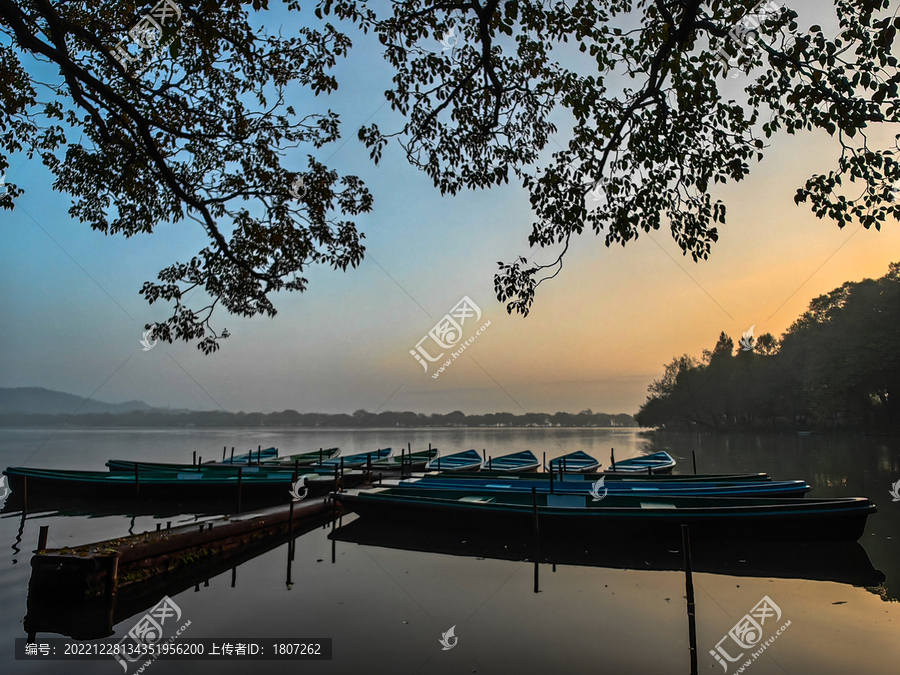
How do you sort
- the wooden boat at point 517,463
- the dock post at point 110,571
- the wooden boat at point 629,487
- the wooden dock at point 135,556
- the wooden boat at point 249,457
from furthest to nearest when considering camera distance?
the wooden boat at point 249,457 < the wooden boat at point 517,463 < the wooden boat at point 629,487 < the dock post at point 110,571 < the wooden dock at point 135,556

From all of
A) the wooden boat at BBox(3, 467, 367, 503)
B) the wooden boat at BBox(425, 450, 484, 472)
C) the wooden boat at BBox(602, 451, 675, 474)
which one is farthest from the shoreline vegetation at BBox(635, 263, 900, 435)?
the wooden boat at BBox(3, 467, 367, 503)

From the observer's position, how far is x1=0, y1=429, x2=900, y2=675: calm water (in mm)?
6375

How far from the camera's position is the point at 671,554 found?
10.5 metres

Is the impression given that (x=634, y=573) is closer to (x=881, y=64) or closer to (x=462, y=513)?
(x=462, y=513)

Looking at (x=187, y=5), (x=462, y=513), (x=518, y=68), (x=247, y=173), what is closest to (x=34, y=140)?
(x=247, y=173)

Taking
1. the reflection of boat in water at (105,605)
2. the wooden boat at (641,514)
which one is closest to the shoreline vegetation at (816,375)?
the wooden boat at (641,514)

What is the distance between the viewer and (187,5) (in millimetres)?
6320

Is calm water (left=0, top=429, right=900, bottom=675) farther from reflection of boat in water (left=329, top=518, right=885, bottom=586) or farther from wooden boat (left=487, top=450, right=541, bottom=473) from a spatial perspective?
wooden boat (left=487, top=450, right=541, bottom=473)

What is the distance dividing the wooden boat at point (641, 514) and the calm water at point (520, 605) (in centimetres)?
36

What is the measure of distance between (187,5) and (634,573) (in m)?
11.7

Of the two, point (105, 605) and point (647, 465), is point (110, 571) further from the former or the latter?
point (647, 465)

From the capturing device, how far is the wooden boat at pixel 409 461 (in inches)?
955

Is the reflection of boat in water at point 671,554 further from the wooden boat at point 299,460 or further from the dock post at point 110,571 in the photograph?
the wooden boat at point 299,460

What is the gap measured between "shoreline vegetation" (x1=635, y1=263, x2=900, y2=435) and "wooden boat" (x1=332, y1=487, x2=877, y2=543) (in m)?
30.3
